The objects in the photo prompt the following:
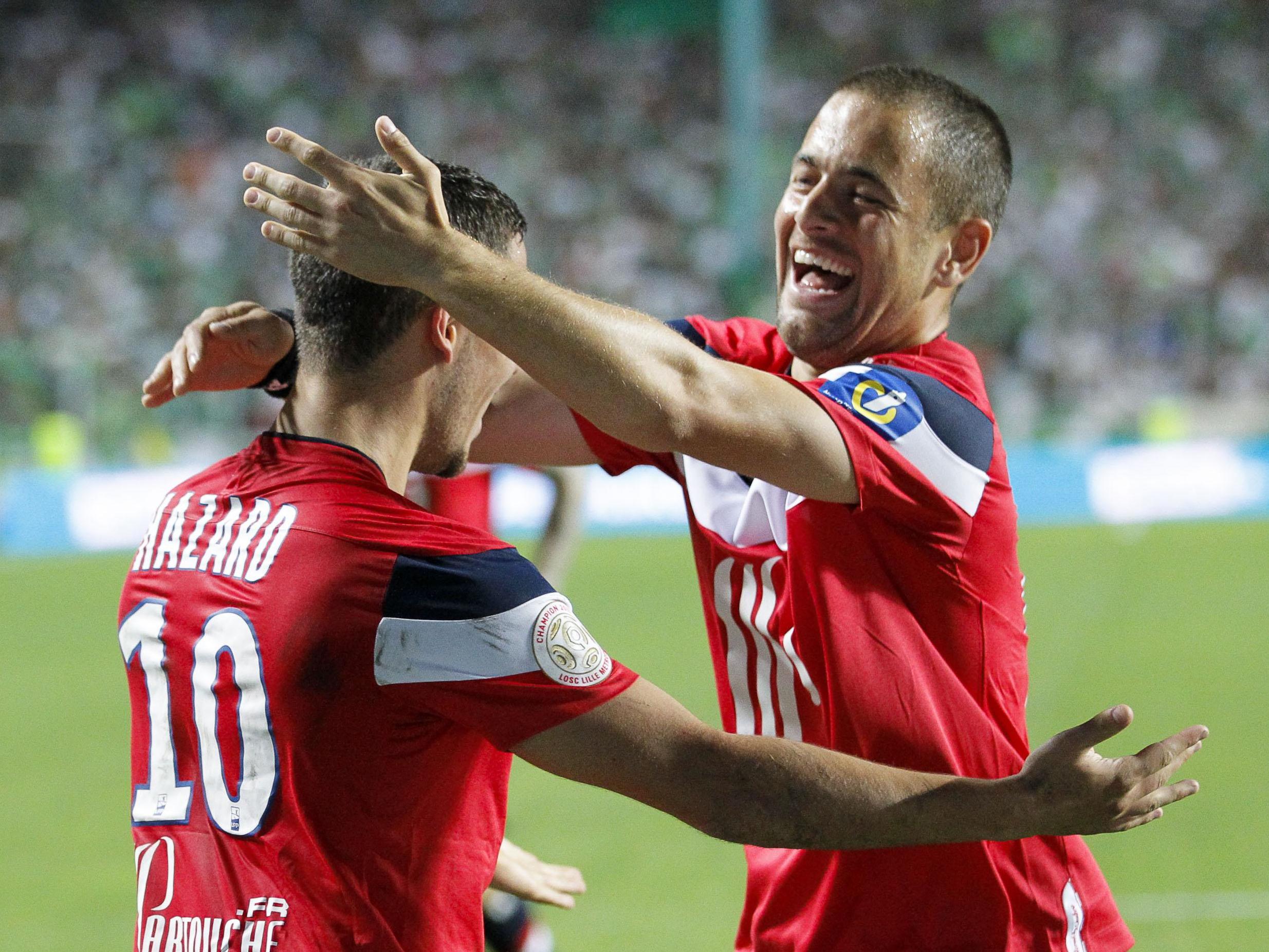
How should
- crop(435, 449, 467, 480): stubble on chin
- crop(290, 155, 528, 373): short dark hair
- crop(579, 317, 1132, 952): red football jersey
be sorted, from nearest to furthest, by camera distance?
crop(290, 155, 528, 373): short dark hair < crop(435, 449, 467, 480): stubble on chin < crop(579, 317, 1132, 952): red football jersey

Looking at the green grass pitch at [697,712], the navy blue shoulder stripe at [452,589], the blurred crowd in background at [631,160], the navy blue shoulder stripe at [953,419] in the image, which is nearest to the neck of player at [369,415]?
the navy blue shoulder stripe at [452,589]

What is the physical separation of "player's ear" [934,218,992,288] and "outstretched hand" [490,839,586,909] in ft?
4.42

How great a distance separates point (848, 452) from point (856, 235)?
0.56 meters

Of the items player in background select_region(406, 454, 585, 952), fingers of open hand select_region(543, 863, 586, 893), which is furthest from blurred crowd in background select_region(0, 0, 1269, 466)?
fingers of open hand select_region(543, 863, 586, 893)

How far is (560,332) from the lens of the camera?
2064 millimetres

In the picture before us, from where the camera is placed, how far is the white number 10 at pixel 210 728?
202 cm

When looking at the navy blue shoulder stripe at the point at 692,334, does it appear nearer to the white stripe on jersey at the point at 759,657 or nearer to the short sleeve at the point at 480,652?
the white stripe on jersey at the point at 759,657

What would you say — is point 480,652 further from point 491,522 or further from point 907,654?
point 491,522

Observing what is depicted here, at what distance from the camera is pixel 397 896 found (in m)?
2.03

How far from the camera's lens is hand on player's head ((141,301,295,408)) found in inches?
104

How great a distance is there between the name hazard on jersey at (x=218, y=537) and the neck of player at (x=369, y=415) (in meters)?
0.15

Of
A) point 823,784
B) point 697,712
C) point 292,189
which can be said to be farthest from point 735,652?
point 697,712

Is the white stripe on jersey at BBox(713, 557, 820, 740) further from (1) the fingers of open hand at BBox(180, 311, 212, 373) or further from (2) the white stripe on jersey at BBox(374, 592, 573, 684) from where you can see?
(1) the fingers of open hand at BBox(180, 311, 212, 373)

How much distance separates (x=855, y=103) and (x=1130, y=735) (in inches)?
232
